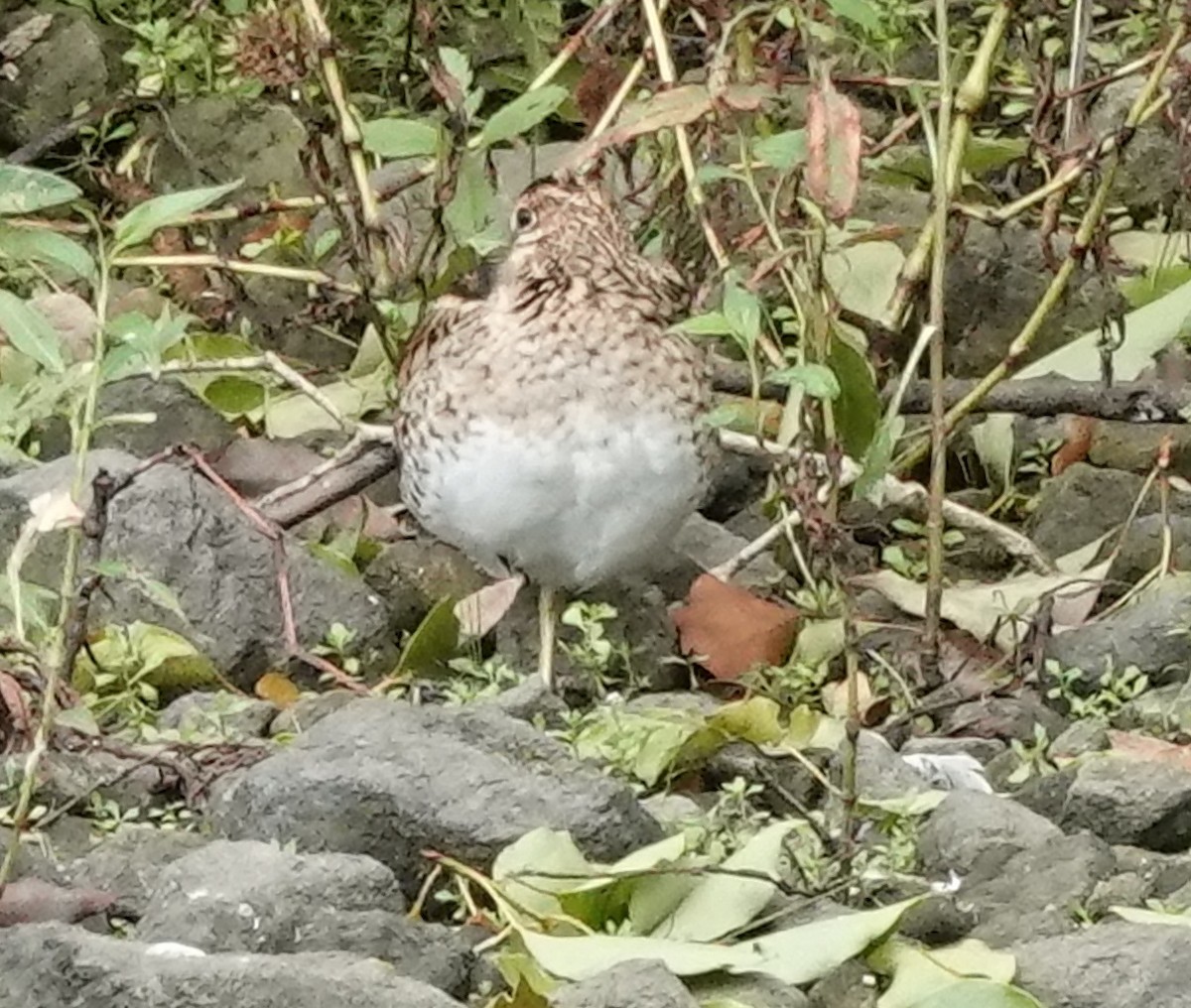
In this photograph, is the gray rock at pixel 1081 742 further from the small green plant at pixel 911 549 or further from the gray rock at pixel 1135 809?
the small green plant at pixel 911 549

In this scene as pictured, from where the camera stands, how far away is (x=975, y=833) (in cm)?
303

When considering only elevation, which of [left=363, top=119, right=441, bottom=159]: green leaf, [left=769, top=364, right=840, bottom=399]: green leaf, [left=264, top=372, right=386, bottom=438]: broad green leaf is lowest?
[left=264, top=372, right=386, bottom=438]: broad green leaf

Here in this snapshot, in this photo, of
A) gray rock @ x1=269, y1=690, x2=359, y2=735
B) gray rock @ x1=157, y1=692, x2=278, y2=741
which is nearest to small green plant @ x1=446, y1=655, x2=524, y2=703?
gray rock @ x1=269, y1=690, x2=359, y2=735

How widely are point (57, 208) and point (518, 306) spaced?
1.96 meters

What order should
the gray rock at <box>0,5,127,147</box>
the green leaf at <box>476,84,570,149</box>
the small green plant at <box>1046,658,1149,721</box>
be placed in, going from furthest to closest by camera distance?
the gray rock at <box>0,5,127,147</box> → the green leaf at <box>476,84,570,149</box> → the small green plant at <box>1046,658,1149,721</box>

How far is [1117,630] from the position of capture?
13.1 ft

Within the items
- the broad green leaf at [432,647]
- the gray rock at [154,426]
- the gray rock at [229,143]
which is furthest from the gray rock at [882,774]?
the gray rock at [229,143]

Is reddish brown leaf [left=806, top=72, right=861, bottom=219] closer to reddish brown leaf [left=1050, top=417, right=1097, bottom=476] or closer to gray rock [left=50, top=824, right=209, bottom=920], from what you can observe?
gray rock [left=50, top=824, right=209, bottom=920]

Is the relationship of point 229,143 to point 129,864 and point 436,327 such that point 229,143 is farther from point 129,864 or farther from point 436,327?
point 129,864

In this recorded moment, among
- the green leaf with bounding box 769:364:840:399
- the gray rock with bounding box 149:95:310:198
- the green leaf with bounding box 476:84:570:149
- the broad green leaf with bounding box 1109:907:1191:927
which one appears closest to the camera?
the broad green leaf with bounding box 1109:907:1191:927

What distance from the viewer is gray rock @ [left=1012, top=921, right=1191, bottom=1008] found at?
99.4 inches

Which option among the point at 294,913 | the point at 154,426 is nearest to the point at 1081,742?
the point at 294,913

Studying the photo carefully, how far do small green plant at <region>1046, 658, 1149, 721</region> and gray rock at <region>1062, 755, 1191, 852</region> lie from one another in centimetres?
55

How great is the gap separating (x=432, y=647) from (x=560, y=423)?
13.9 inches
